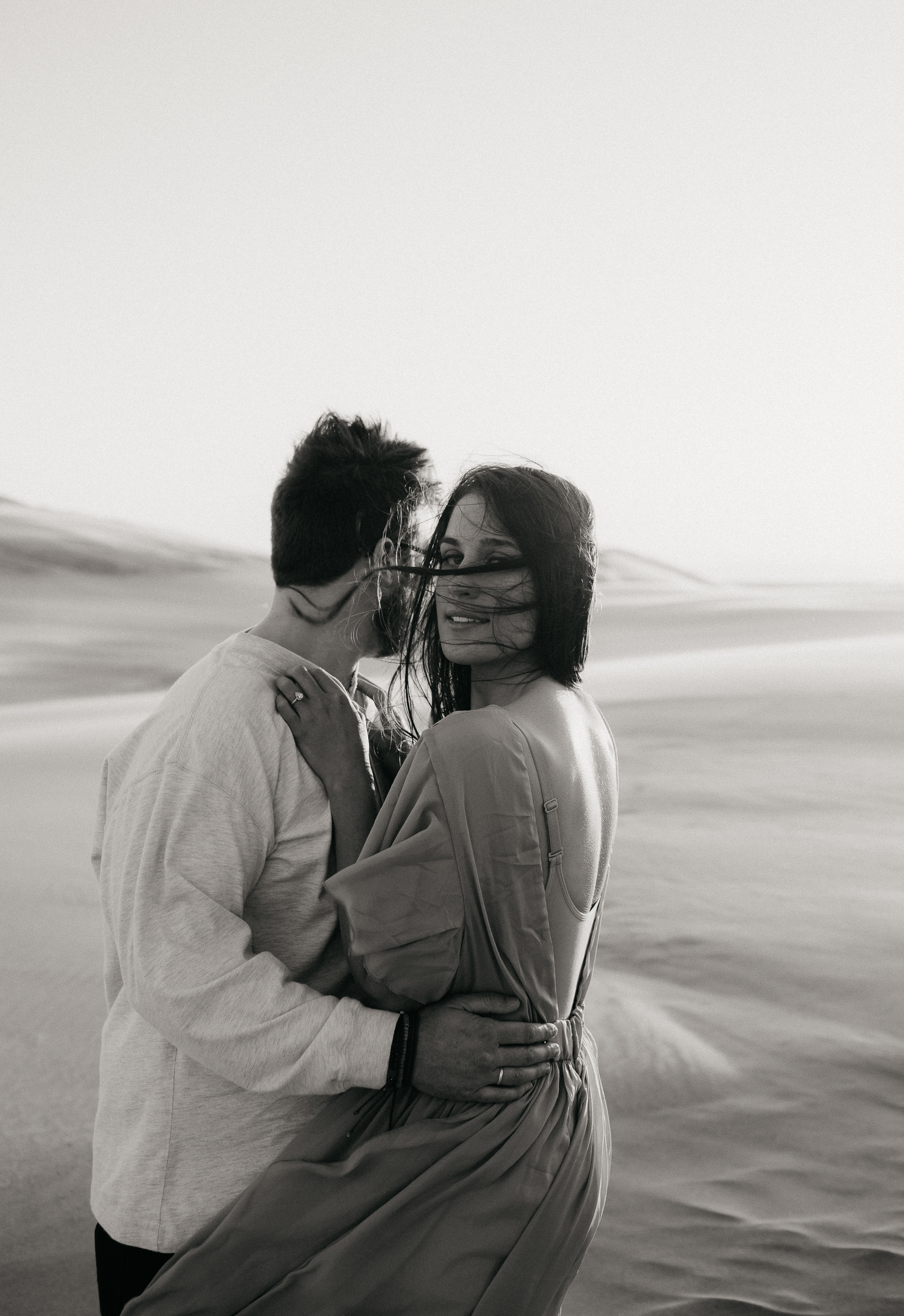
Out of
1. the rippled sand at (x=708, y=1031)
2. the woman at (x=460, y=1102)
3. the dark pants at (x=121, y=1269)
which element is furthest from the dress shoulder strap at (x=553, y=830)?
the rippled sand at (x=708, y=1031)

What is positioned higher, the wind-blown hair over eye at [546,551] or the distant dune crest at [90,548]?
the wind-blown hair over eye at [546,551]

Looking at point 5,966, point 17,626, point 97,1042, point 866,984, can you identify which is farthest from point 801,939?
point 17,626

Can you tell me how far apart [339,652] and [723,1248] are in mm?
1601

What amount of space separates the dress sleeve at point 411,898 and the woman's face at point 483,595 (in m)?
0.20

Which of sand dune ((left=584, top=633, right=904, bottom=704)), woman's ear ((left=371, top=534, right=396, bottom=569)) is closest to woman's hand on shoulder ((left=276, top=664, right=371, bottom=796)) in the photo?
woman's ear ((left=371, top=534, right=396, bottom=569))

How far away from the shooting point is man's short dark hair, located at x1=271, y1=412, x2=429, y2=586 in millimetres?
1700

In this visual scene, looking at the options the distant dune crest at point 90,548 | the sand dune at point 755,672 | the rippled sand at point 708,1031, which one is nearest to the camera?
the rippled sand at point 708,1031

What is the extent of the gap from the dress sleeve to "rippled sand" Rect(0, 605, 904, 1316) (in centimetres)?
132

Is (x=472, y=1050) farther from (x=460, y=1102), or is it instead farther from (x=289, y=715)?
(x=289, y=715)

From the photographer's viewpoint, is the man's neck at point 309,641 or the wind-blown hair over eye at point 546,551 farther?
the man's neck at point 309,641

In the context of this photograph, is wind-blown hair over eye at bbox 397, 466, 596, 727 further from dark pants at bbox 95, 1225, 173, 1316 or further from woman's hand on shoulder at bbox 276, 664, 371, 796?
dark pants at bbox 95, 1225, 173, 1316

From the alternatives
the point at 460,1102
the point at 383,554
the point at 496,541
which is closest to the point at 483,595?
the point at 496,541

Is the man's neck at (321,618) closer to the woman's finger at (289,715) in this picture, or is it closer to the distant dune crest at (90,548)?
the woman's finger at (289,715)

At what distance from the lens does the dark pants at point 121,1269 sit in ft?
5.09
